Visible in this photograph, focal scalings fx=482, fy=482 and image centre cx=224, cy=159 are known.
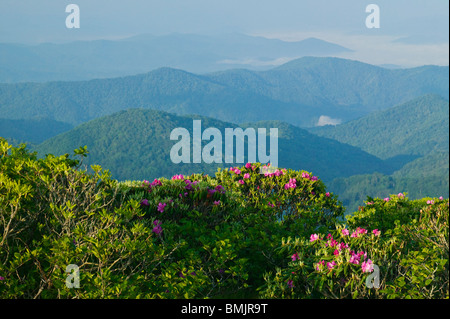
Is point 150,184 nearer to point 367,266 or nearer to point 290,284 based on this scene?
point 290,284

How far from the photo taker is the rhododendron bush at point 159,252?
5.43m

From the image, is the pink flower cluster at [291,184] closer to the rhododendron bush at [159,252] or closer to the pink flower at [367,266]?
the rhododendron bush at [159,252]

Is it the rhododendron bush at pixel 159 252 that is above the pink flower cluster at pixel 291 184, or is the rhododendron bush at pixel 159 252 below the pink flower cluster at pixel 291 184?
below

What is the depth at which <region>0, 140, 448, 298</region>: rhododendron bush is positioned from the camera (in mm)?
5434

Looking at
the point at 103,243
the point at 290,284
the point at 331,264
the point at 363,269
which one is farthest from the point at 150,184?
the point at 363,269

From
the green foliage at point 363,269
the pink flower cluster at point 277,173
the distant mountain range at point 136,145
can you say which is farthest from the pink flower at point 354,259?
the distant mountain range at point 136,145

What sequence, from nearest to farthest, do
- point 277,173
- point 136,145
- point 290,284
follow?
1. point 290,284
2. point 277,173
3. point 136,145

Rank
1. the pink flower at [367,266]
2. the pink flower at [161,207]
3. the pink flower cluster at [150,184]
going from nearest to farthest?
1. the pink flower at [367,266]
2. the pink flower at [161,207]
3. the pink flower cluster at [150,184]

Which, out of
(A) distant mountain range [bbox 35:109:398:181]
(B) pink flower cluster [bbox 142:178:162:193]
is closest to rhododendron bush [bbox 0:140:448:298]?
(B) pink flower cluster [bbox 142:178:162:193]

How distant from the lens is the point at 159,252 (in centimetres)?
589
